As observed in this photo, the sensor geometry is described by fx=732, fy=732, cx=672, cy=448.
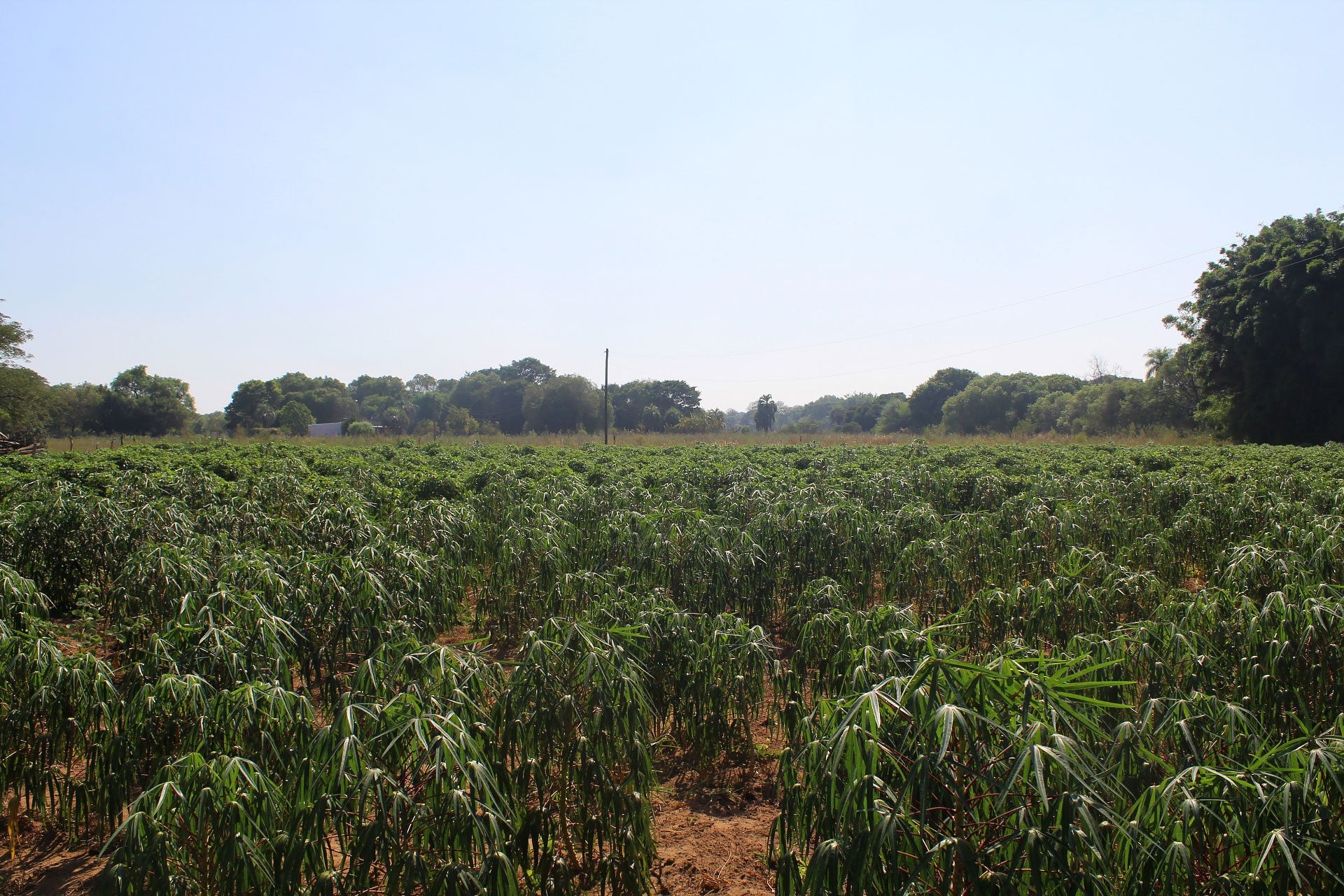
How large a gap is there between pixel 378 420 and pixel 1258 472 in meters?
72.5

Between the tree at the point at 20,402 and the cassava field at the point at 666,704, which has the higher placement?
the tree at the point at 20,402

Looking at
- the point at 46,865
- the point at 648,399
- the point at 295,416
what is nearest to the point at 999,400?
the point at 648,399

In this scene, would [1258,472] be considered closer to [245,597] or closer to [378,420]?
[245,597]

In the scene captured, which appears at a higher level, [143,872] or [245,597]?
[245,597]

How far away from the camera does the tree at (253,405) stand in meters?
51.7

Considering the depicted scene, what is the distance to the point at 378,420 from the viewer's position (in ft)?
239

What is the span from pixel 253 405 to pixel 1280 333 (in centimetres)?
5851

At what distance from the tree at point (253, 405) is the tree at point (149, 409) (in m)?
4.21

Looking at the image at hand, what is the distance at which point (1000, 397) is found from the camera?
54844mm

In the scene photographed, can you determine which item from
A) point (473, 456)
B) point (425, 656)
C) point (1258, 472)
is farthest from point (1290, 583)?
point (473, 456)

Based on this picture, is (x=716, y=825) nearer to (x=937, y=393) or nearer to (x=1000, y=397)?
(x=1000, y=397)

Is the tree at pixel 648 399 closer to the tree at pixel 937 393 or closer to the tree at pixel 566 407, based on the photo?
the tree at pixel 566 407

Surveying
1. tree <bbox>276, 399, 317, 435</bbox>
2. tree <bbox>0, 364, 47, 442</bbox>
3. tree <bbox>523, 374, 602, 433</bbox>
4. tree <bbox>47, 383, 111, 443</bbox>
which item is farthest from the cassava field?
tree <bbox>47, 383, 111, 443</bbox>

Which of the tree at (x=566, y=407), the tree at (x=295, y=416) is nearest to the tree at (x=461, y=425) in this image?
the tree at (x=566, y=407)
